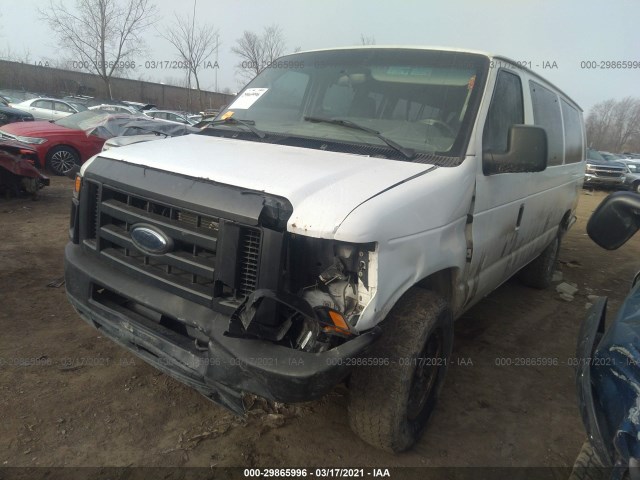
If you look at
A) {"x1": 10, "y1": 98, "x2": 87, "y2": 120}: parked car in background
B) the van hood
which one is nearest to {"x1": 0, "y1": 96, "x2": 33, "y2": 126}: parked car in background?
{"x1": 10, "y1": 98, "x2": 87, "y2": 120}: parked car in background

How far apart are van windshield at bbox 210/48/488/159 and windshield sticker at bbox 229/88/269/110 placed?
1 cm

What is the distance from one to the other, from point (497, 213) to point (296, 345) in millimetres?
1839

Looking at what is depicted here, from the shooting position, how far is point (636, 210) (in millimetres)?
A: 2141

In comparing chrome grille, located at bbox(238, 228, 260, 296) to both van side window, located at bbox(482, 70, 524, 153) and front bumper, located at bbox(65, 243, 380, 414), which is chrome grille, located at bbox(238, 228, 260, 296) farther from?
van side window, located at bbox(482, 70, 524, 153)

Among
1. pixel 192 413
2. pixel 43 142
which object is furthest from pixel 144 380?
pixel 43 142

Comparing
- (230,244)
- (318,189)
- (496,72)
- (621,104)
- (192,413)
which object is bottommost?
(192,413)

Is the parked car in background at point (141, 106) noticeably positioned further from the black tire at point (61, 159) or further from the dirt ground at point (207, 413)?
the dirt ground at point (207, 413)

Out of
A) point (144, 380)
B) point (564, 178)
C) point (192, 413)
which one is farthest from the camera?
point (564, 178)

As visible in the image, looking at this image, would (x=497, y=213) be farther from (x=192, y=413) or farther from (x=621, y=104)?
(x=621, y=104)

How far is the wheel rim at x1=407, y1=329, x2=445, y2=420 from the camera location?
2609mm

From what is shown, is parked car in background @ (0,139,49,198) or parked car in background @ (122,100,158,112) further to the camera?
parked car in background @ (122,100,158,112)

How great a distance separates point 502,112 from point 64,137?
358 inches

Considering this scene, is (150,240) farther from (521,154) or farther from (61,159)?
(61,159)

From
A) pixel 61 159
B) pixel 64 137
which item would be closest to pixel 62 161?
pixel 61 159
